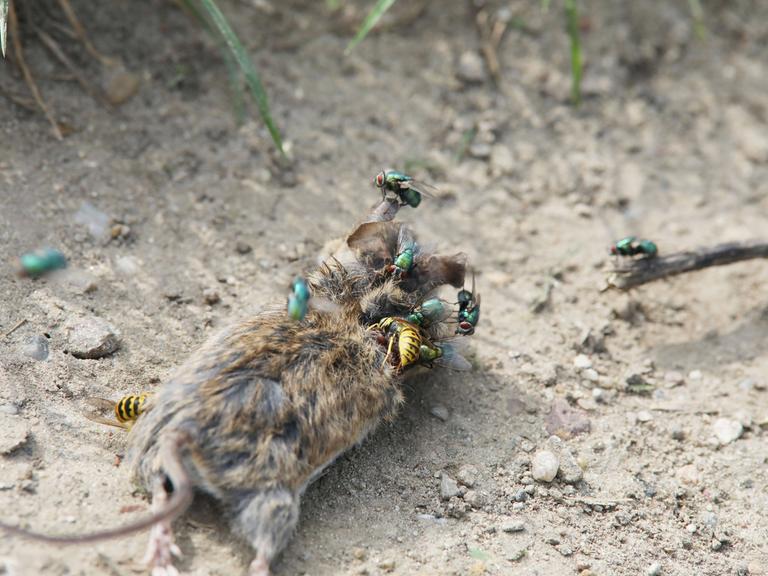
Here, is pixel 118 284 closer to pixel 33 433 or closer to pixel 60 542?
pixel 33 433

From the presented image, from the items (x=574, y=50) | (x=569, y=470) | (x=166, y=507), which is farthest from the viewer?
(x=574, y=50)

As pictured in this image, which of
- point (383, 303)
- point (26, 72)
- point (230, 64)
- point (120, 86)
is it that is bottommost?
point (383, 303)

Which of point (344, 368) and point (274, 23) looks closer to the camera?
point (344, 368)

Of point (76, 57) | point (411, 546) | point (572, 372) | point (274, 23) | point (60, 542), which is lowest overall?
point (572, 372)

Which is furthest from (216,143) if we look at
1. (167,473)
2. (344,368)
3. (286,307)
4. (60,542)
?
(60,542)

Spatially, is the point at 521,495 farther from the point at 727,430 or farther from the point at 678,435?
the point at 727,430

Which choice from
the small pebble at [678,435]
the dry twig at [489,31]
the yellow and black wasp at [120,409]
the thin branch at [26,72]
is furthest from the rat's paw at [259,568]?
the dry twig at [489,31]

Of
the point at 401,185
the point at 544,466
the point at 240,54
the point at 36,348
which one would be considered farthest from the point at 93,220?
the point at 544,466

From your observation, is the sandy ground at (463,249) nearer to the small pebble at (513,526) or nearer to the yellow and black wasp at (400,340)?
the small pebble at (513,526)
